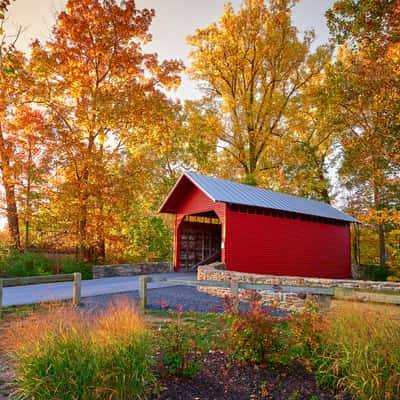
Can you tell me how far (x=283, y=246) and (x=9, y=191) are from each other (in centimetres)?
1384

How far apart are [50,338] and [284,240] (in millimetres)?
13197

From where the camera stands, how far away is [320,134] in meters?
28.4

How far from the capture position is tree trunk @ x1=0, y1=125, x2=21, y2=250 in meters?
15.3

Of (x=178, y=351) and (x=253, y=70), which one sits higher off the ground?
(x=253, y=70)

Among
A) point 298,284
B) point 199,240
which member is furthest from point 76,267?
point 298,284

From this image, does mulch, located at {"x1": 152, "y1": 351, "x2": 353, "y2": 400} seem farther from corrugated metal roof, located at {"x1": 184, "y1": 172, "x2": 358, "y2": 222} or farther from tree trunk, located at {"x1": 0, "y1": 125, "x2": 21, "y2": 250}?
tree trunk, located at {"x1": 0, "y1": 125, "x2": 21, "y2": 250}

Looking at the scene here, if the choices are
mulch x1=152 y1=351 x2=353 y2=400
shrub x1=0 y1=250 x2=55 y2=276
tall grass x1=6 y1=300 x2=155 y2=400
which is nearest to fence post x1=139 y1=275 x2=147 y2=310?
mulch x1=152 y1=351 x2=353 y2=400

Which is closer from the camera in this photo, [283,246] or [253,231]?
[253,231]

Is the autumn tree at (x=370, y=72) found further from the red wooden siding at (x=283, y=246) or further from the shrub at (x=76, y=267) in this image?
the shrub at (x=76, y=267)

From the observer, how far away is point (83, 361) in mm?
3088

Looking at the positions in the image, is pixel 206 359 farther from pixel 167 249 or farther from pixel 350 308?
pixel 167 249

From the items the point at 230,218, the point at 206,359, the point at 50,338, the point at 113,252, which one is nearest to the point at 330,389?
the point at 206,359

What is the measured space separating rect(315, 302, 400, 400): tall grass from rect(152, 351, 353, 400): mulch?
23cm

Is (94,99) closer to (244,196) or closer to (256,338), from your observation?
(244,196)
